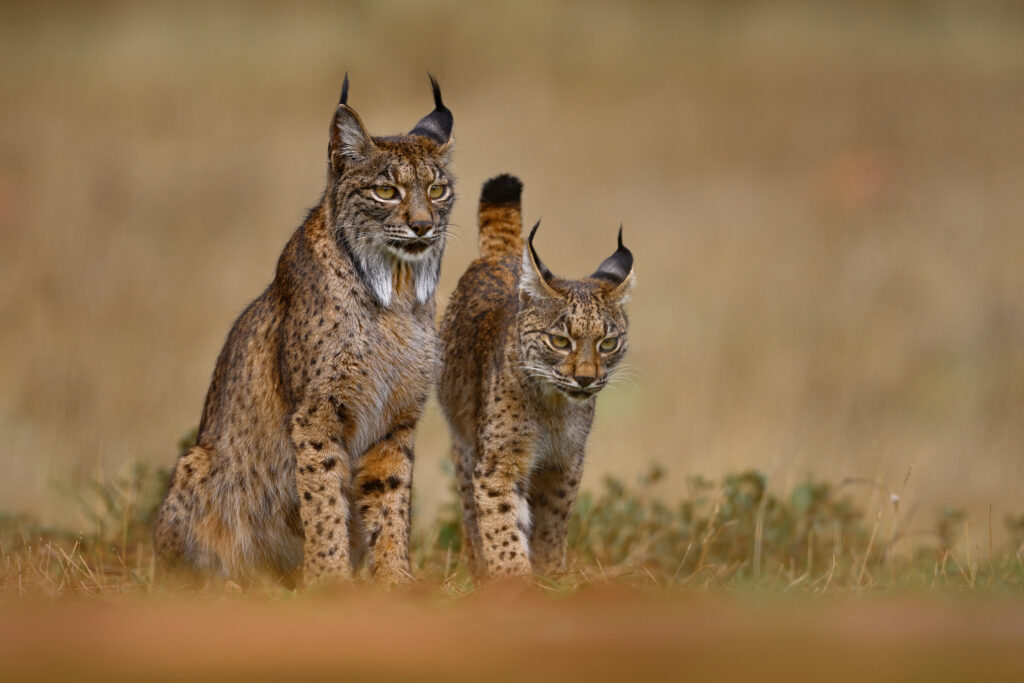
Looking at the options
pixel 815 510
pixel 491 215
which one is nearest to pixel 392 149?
pixel 491 215

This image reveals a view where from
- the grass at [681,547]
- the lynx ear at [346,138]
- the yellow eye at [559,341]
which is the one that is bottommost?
the grass at [681,547]

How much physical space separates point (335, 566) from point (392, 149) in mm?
2232

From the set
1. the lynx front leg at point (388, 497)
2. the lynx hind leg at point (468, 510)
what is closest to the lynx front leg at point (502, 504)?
the lynx front leg at point (388, 497)

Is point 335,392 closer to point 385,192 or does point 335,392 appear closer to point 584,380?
point 385,192

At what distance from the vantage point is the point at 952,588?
625 cm

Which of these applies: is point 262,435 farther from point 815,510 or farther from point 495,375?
Answer: point 815,510

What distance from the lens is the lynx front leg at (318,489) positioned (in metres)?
6.85

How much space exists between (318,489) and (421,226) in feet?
4.86

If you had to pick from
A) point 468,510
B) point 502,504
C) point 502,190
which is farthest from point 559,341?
point 502,190

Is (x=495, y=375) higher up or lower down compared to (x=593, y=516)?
higher up

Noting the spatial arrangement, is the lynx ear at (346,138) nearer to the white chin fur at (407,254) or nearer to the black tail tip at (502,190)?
the white chin fur at (407,254)

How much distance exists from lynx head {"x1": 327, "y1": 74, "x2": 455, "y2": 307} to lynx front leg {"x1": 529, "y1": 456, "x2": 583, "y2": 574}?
4.75 feet

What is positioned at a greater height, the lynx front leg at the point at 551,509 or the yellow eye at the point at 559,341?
the yellow eye at the point at 559,341

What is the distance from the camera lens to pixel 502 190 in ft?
29.1
